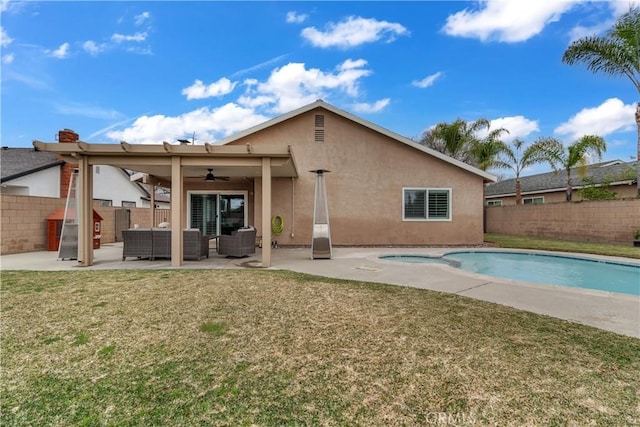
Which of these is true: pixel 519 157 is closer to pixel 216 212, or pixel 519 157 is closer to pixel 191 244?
pixel 216 212

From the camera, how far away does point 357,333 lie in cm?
409

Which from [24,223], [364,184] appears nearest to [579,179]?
[364,184]

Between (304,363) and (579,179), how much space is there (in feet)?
77.0

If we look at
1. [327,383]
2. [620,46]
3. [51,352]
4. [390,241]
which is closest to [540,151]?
[620,46]

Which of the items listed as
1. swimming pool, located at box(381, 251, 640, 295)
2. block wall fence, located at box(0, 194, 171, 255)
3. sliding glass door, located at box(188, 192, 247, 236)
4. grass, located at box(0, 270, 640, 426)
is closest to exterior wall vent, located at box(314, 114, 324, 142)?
sliding glass door, located at box(188, 192, 247, 236)

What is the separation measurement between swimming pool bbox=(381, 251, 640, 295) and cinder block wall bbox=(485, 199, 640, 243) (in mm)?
5353

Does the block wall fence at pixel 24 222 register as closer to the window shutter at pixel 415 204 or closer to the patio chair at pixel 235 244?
the patio chair at pixel 235 244

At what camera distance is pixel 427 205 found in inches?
547

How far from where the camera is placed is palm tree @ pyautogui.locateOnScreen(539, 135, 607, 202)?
1703 cm

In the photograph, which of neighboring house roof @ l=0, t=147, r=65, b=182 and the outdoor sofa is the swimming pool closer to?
the outdoor sofa

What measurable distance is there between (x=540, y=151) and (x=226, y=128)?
23.6 meters

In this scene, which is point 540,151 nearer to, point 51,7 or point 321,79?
point 321,79
